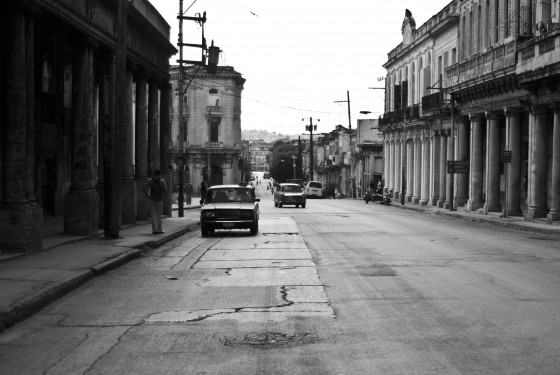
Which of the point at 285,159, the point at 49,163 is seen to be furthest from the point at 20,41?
the point at 285,159

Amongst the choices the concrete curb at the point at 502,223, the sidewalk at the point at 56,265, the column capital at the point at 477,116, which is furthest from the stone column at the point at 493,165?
the sidewalk at the point at 56,265

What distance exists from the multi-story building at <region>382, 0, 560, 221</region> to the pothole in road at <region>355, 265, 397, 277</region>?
61.9ft

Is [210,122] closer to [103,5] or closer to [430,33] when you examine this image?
[430,33]

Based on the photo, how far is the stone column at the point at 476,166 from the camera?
44375 mm

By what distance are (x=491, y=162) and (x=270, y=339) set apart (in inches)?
1391

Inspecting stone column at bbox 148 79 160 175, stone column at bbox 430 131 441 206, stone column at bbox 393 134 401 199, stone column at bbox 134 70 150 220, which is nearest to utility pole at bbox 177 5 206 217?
stone column at bbox 148 79 160 175

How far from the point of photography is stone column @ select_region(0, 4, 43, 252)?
16172mm

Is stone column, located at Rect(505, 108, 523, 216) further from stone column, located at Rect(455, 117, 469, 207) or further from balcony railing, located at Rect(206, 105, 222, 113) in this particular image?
balcony railing, located at Rect(206, 105, 222, 113)

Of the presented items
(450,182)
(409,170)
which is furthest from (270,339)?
(409,170)

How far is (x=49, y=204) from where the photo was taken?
30.6 metres

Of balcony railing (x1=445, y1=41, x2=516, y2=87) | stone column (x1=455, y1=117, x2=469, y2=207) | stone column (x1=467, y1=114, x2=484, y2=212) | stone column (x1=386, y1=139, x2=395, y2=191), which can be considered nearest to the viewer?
balcony railing (x1=445, y1=41, x2=516, y2=87)

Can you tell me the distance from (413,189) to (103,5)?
44387 millimetres

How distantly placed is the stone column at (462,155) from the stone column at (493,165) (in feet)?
20.7

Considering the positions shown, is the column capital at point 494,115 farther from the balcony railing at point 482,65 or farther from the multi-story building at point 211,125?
the multi-story building at point 211,125
